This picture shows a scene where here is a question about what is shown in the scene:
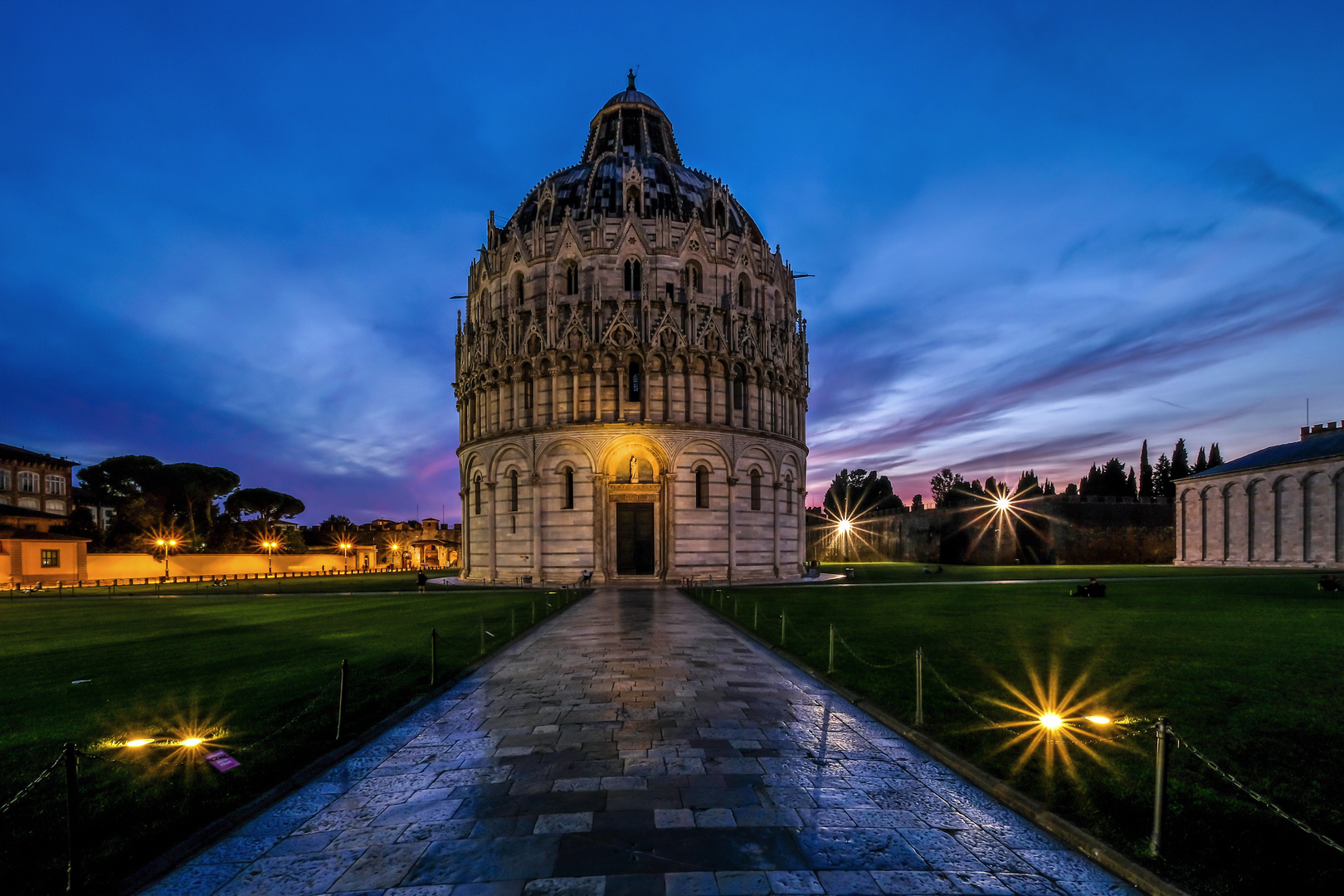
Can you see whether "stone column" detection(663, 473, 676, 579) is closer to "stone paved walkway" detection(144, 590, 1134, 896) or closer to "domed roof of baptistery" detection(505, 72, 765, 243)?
"domed roof of baptistery" detection(505, 72, 765, 243)

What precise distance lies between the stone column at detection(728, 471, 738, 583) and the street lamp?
183 feet

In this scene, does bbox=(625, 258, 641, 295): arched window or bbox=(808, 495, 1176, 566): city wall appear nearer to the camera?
bbox=(625, 258, 641, 295): arched window

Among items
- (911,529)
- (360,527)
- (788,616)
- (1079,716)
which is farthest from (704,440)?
(360,527)

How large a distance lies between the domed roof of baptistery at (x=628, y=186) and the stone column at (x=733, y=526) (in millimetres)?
17427

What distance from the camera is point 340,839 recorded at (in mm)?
6215

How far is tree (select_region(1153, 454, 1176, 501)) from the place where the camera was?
91.4 meters

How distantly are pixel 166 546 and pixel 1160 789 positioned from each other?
3159 inches

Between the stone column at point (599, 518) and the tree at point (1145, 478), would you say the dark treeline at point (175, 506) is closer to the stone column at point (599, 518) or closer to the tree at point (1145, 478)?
the stone column at point (599, 518)

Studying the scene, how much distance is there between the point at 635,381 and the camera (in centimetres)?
4059

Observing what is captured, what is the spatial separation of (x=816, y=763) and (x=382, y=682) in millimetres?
8489

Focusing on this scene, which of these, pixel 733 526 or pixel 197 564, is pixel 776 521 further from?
pixel 197 564

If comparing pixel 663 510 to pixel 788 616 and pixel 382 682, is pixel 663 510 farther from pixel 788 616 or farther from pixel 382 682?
pixel 382 682

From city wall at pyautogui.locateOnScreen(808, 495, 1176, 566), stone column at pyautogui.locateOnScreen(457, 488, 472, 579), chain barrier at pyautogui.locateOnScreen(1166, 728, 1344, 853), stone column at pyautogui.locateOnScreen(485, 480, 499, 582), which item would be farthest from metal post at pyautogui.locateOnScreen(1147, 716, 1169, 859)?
city wall at pyautogui.locateOnScreen(808, 495, 1176, 566)

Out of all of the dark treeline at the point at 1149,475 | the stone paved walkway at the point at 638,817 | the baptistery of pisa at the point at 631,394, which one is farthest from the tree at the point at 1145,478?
the stone paved walkway at the point at 638,817
